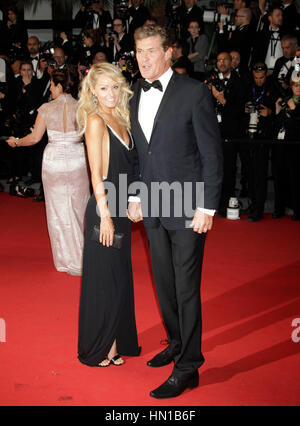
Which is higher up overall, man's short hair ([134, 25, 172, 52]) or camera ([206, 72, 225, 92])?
man's short hair ([134, 25, 172, 52])

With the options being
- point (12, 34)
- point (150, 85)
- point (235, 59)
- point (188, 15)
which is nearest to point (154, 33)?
point (150, 85)

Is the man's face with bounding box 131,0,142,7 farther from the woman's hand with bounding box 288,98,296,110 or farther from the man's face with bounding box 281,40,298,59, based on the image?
the woman's hand with bounding box 288,98,296,110

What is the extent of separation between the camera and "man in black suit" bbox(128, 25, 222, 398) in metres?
2.38

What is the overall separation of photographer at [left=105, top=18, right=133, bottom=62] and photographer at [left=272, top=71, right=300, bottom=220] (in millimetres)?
2832

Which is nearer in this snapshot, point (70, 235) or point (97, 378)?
point (97, 378)

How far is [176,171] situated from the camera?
2.45m

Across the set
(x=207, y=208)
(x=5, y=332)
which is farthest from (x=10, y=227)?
(x=207, y=208)

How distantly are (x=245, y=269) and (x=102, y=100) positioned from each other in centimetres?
228

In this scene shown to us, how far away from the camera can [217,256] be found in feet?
15.7

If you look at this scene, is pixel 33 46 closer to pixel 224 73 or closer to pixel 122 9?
pixel 122 9

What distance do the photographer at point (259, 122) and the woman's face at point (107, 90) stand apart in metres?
3.71

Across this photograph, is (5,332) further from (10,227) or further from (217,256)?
(10,227)

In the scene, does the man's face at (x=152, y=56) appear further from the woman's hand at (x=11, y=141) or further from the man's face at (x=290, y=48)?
the man's face at (x=290, y=48)

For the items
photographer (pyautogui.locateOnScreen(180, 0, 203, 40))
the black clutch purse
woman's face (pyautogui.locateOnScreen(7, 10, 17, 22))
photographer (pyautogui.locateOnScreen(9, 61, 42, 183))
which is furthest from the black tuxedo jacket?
woman's face (pyautogui.locateOnScreen(7, 10, 17, 22))
